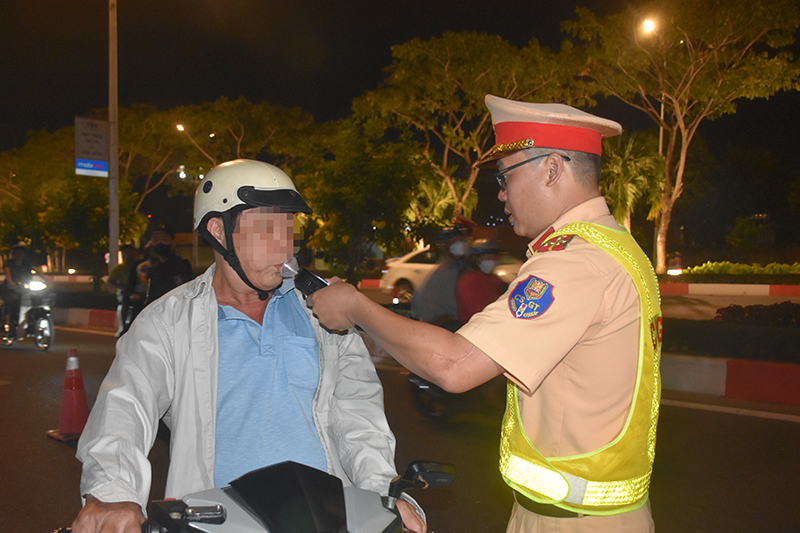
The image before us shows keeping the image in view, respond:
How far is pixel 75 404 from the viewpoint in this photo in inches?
234

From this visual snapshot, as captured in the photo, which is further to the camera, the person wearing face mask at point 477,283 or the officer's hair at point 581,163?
the person wearing face mask at point 477,283

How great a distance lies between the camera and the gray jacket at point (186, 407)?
1.67m

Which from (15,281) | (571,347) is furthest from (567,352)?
(15,281)

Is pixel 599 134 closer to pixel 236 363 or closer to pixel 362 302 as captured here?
pixel 362 302

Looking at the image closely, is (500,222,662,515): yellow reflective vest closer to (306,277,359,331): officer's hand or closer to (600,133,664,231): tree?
(306,277,359,331): officer's hand

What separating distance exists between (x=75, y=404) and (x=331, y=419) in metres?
4.80

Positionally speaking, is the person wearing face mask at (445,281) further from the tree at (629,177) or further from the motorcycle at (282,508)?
the tree at (629,177)

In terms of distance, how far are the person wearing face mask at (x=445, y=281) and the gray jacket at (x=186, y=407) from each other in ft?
14.8

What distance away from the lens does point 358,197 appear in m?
16.8

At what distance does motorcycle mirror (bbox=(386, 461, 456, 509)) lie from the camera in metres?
1.59

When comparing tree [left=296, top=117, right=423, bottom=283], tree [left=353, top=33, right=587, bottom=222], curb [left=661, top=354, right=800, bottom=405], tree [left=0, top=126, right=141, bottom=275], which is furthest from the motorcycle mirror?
tree [left=0, top=126, right=141, bottom=275]

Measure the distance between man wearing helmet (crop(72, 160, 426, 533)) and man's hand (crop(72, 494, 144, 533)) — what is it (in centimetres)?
7

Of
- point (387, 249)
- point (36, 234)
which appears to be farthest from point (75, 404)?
point (36, 234)

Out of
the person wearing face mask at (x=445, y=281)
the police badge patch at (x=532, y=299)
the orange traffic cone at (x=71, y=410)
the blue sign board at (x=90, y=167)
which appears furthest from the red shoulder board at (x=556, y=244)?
the blue sign board at (x=90, y=167)
